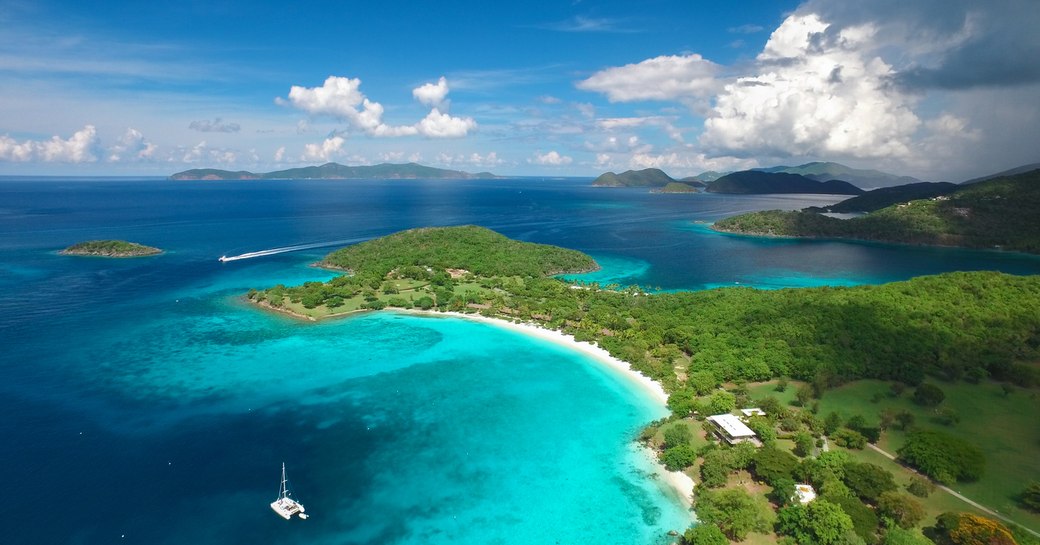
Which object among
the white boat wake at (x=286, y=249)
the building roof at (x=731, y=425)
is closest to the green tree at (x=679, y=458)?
the building roof at (x=731, y=425)

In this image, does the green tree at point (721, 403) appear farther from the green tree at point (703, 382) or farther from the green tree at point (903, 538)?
the green tree at point (903, 538)

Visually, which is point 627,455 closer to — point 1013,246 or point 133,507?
point 133,507

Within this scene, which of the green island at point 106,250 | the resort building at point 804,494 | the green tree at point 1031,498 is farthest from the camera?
the green island at point 106,250

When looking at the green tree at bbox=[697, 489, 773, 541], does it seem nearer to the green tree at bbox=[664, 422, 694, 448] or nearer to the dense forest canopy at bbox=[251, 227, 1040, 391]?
the green tree at bbox=[664, 422, 694, 448]

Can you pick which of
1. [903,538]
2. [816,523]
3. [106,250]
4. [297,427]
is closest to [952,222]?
[903,538]

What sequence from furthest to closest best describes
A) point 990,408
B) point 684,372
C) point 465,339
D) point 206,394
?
point 465,339
point 684,372
point 206,394
point 990,408

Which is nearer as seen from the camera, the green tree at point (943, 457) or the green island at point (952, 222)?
the green tree at point (943, 457)

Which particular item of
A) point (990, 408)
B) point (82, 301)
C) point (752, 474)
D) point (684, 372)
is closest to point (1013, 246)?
point (990, 408)
